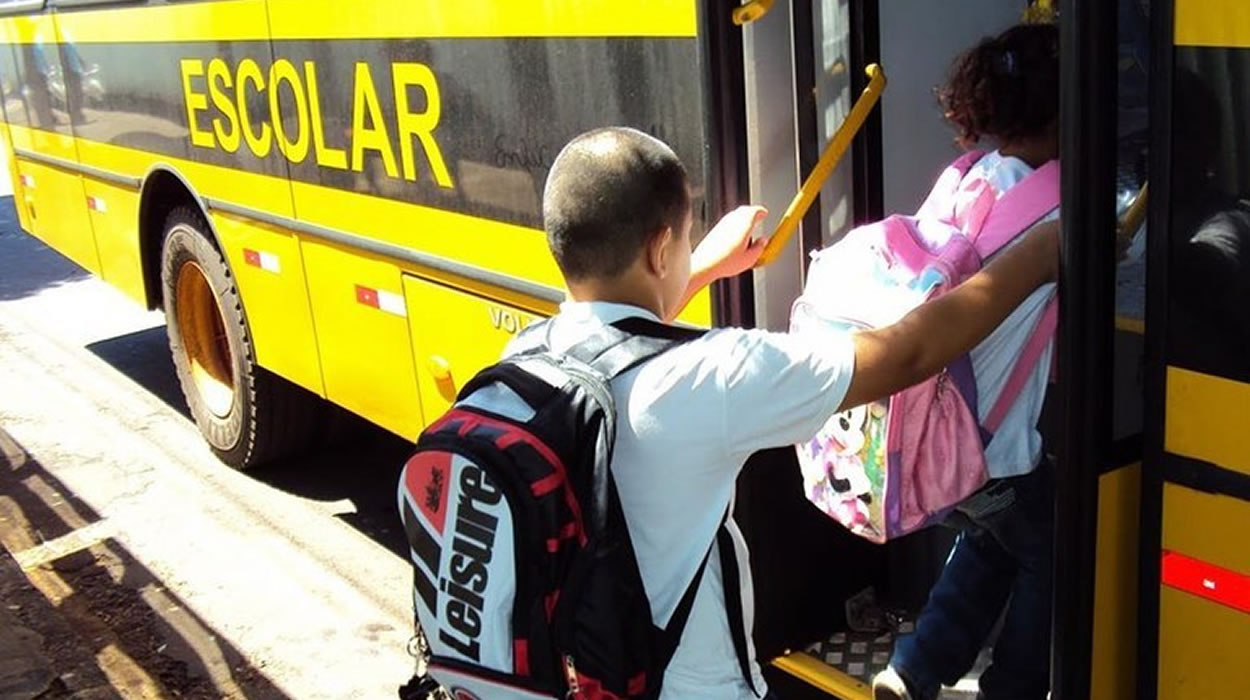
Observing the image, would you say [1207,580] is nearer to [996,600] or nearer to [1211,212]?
[1211,212]

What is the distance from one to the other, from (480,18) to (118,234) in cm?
342

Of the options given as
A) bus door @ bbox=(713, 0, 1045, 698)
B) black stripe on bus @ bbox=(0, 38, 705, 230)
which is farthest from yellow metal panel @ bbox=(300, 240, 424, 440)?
bus door @ bbox=(713, 0, 1045, 698)

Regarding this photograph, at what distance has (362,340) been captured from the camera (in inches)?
158

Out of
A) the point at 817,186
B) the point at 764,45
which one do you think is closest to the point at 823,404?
the point at 817,186

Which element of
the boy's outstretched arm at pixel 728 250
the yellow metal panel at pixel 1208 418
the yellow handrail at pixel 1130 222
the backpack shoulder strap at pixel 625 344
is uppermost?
the yellow handrail at pixel 1130 222

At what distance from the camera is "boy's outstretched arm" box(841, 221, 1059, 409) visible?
1.77m

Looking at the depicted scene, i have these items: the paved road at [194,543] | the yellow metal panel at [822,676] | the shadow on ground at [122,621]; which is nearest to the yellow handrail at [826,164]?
the yellow metal panel at [822,676]

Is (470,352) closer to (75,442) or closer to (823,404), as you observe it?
(823,404)

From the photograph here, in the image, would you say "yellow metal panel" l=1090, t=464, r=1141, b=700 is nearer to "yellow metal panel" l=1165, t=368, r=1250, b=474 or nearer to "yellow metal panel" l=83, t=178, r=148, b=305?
"yellow metal panel" l=1165, t=368, r=1250, b=474

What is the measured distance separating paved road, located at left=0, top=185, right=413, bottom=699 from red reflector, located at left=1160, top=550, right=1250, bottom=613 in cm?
243

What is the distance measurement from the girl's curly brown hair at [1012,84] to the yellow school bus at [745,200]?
16cm

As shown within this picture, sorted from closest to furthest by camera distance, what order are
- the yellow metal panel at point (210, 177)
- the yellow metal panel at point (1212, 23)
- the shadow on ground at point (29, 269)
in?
the yellow metal panel at point (1212, 23) → the yellow metal panel at point (210, 177) → the shadow on ground at point (29, 269)

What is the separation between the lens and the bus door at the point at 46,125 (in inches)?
237

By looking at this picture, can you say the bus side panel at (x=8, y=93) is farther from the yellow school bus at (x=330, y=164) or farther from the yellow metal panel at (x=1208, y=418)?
the yellow metal panel at (x=1208, y=418)
